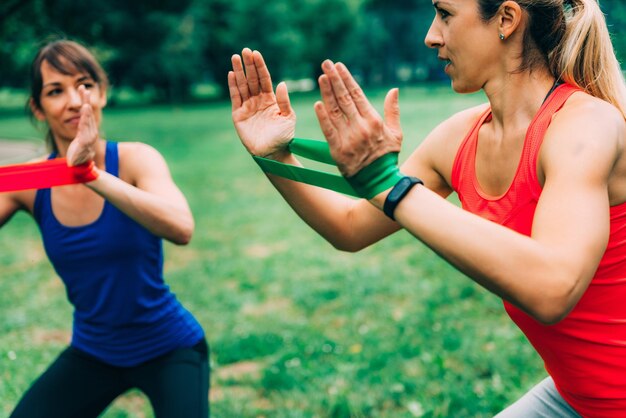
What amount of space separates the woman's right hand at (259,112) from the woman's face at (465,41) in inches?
20.1

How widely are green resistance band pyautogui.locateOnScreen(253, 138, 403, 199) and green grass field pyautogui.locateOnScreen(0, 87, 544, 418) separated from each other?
2.44 m

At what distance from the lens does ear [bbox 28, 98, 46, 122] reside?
10.6 ft

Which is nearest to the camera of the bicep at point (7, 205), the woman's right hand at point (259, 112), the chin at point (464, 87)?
the chin at point (464, 87)

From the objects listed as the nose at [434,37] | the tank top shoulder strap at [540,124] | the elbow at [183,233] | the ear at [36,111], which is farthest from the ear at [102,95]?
the tank top shoulder strap at [540,124]

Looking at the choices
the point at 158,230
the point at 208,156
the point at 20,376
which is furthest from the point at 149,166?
the point at 208,156

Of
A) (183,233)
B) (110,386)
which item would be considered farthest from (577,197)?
(110,386)

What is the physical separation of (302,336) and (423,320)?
3.32ft

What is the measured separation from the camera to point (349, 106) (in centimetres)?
157

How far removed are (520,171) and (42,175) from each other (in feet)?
5.20

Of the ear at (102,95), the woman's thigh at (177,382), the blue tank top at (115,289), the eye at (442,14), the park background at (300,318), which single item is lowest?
the park background at (300,318)

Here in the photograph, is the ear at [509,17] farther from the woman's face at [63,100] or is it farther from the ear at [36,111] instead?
the ear at [36,111]

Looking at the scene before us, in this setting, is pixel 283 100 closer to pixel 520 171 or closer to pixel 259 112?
pixel 259 112

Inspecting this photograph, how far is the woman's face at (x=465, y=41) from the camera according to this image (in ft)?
6.13

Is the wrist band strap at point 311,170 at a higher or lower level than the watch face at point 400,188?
lower
